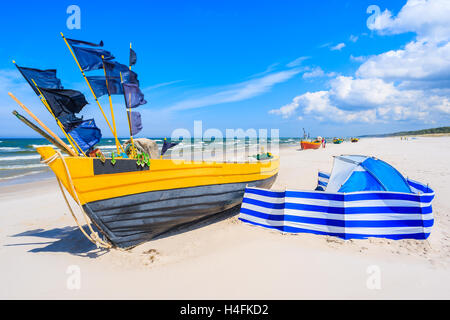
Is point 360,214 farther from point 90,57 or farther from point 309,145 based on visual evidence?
point 309,145

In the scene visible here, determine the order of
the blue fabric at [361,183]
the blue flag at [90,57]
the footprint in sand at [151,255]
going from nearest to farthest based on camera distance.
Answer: the footprint in sand at [151,255] < the blue flag at [90,57] < the blue fabric at [361,183]

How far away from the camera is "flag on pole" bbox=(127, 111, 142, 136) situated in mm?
5047

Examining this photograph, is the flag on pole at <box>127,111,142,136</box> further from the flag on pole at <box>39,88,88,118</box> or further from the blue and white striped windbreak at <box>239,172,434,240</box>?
the blue and white striped windbreak at <box>239,172,434,240</box>

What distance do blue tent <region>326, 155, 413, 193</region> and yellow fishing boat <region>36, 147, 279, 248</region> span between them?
256 centimetres

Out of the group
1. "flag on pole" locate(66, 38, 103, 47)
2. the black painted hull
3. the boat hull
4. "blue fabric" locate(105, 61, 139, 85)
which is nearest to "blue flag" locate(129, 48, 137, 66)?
"blue fabric" locate(105, 61, 139, 85)

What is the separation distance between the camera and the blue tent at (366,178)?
197 inches

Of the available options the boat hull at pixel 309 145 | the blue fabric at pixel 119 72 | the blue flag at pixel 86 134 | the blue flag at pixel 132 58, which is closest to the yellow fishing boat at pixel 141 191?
the blue flag at pixel 86 134

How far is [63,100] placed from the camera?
4.18m

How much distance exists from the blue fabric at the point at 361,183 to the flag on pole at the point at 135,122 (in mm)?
4980

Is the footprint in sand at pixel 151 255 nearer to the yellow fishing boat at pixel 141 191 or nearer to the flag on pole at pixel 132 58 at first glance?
the yellow fishing boat at pixel 141 191

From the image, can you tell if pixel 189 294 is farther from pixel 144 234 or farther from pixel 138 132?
pixel 138 132

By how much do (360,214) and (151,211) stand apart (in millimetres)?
4226
